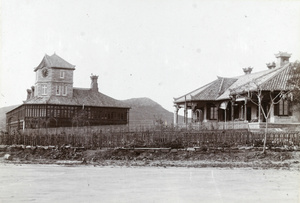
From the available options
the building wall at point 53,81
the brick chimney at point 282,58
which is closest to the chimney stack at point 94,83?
the building wall at point 53,81

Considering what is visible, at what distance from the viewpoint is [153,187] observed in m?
12.6

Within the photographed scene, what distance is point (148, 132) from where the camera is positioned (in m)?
28.0

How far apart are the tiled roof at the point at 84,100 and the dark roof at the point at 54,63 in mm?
3867

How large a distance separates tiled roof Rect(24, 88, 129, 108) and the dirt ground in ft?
88.0

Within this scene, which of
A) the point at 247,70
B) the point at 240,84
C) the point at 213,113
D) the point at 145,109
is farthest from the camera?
the point at 145,109

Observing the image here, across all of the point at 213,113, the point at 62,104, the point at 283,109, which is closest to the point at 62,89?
the point at 62,104

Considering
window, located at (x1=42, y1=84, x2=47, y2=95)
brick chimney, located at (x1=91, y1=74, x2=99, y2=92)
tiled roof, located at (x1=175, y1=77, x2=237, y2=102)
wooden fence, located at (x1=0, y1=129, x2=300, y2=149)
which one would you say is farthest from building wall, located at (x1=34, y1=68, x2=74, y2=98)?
wooden fence, located at (x1=0, y1=129, x2=300, y2=149)

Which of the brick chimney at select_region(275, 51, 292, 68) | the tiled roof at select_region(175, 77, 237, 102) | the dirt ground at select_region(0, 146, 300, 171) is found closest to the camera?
the dirt ground at select_region(0, 146, 300, 171)

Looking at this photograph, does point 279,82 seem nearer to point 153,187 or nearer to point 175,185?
point 175,185

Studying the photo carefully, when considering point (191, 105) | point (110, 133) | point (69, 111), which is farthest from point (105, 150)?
point (69, 111)

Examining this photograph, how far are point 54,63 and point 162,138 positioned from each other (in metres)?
33.1

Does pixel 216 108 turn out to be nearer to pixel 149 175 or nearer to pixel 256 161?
pixel 256 161

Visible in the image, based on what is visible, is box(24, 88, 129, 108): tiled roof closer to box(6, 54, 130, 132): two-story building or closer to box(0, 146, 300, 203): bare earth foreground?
box(6, 54, 130, 132): two-story building

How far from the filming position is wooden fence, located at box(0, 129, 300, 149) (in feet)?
82.1
